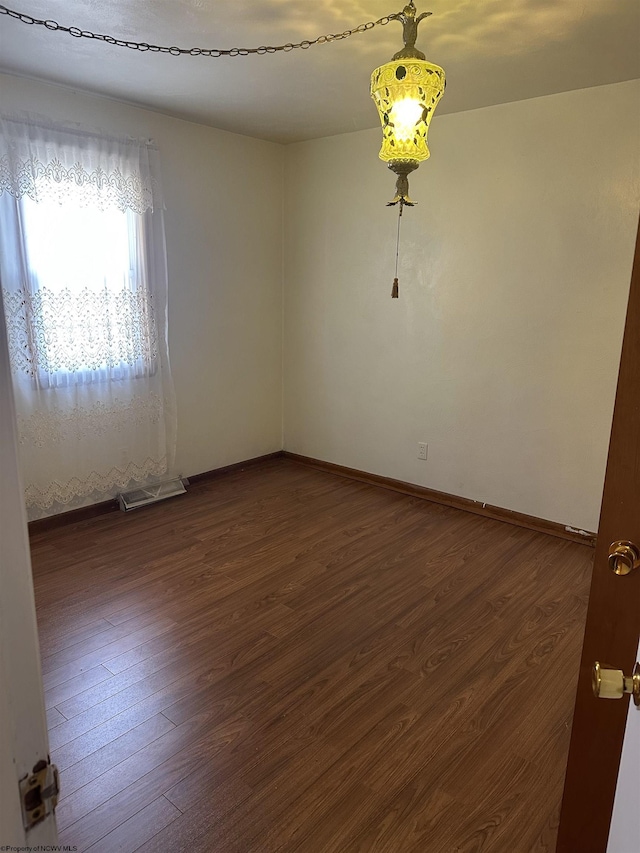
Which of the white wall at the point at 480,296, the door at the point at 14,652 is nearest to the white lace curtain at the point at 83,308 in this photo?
the white wall at the point at 480,296

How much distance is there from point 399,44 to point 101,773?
2.98 m

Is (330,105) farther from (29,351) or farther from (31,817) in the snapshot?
(31,817)

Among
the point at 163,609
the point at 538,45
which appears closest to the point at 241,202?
the point at 538,45

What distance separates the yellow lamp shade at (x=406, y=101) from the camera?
5.62 ft

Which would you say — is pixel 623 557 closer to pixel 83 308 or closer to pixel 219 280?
pixel 83 308

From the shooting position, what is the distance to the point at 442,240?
3.60 metres

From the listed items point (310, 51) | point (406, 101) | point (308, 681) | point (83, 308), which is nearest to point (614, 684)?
point (308, 681)

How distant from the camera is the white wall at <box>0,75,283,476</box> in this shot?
372cm

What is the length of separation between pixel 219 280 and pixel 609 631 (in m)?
3.55

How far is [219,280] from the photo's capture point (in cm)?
410

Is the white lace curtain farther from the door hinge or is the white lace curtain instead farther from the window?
the door hinge

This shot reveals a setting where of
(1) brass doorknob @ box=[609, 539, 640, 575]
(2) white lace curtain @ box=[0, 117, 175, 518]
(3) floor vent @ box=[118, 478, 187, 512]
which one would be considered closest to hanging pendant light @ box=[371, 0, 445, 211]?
(1) brass doorknob @ box=[609, 539, 640, 575]

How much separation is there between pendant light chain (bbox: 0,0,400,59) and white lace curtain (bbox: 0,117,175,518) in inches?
30.0

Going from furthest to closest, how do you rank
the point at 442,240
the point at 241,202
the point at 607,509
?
the point at 241,202
the point at 442,240
the point at 607,509
